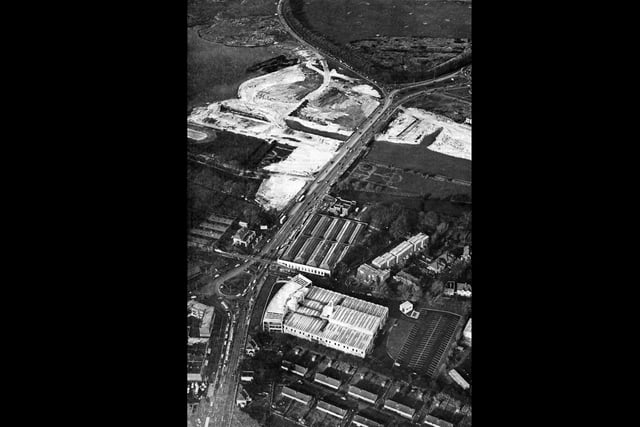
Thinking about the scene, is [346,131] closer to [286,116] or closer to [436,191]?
[286,116]

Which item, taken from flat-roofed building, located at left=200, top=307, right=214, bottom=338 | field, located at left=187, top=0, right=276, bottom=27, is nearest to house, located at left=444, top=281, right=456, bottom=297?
flat-roofed building, located at left=200, top=307, right=214, bottom=338

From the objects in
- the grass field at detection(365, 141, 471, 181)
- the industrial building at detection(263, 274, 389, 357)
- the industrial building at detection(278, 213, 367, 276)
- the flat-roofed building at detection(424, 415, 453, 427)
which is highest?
the grass field at detection(365, 141, 471, 181)

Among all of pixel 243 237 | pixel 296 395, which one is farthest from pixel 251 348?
pixel 243 237

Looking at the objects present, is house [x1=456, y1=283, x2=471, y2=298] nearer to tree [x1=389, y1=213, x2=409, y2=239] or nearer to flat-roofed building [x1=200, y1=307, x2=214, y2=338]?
tree [x1=389, y1=213, x2=409, y2=239]

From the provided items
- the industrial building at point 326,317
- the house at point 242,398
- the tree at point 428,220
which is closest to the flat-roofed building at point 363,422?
the industrial building at point 326,317

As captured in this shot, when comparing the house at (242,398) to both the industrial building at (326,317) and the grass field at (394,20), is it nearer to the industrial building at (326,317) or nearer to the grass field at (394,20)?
the industrial building at (326,317)

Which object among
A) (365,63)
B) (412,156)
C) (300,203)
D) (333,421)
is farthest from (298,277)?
(365,63)

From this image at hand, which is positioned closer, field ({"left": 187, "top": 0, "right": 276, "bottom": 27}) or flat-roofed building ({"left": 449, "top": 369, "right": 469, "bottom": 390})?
flat-roofed building ({"left": 449, "top": 369, "right": 469, "bottom": 390})
